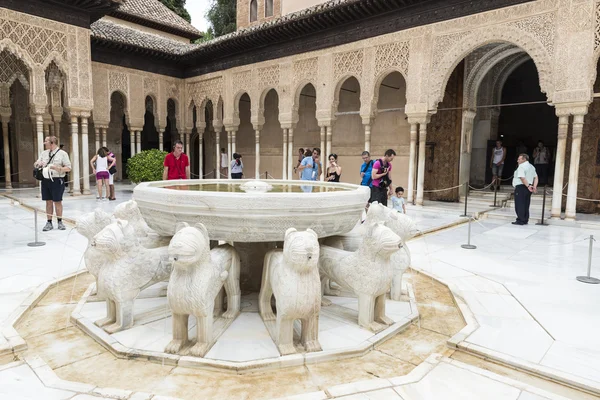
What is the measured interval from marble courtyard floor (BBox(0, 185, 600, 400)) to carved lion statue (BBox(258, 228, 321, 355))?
241 millimetres

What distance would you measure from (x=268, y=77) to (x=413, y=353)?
13973 mm

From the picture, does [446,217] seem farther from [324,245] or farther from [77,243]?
[77,243]

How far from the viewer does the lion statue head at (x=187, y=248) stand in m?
2.52

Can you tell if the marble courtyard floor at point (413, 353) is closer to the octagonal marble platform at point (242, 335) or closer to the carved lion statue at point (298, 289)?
the octagonal marble platform at point (242, 335)

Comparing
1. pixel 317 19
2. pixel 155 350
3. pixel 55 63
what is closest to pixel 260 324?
pixel 155 350

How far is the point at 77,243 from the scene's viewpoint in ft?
20.8

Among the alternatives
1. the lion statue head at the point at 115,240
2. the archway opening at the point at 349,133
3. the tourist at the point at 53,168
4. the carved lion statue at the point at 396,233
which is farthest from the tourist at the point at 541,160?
the lion statue head at the point at 115,240

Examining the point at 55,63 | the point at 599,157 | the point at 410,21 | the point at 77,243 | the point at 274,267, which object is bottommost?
the point at 77,243

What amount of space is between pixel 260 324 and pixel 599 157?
11100mm

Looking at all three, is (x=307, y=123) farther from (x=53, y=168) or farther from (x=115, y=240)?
(x=115, y=240)

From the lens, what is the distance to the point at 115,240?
2.84 metres

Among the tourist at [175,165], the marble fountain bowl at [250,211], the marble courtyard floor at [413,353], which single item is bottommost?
the marble courtyard floor at [413,353]

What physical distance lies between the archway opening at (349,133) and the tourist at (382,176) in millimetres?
9012

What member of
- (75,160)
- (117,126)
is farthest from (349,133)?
(117,126)
